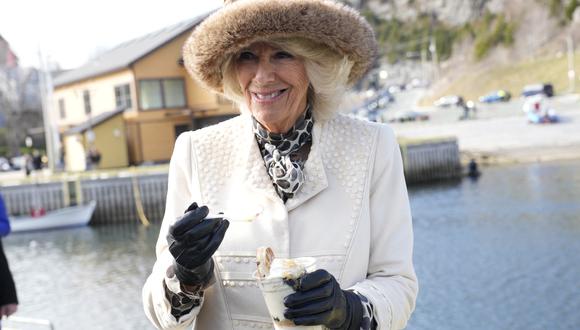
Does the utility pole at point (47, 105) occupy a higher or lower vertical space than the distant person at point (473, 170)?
higher

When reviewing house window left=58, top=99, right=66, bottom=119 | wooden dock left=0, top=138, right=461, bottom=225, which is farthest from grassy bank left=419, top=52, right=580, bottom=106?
wooden dock left=0, top=138, right=461, bottom=225

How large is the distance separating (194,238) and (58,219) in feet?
88.6

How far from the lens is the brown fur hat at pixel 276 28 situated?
2227mm

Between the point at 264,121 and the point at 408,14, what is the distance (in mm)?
137178

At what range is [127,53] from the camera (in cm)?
3731

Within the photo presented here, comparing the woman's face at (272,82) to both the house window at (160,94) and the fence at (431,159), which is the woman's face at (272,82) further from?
the house window at (160,94)

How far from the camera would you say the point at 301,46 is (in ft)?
7.51

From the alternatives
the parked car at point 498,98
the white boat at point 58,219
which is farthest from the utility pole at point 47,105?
the parked car at point 498,98

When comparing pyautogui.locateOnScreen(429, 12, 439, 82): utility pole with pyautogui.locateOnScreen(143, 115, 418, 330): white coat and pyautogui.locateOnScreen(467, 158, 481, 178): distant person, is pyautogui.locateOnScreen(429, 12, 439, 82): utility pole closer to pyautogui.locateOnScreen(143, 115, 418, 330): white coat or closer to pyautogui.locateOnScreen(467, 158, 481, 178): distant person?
pyautogui.locateOnScreen(467, 158, 481, 178): distant person

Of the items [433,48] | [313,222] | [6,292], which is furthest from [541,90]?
[313,222]

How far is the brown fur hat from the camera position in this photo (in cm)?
223

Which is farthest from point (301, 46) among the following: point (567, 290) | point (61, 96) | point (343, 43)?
point (61, 96)

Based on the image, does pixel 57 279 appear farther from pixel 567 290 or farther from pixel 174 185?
pixel 174 185

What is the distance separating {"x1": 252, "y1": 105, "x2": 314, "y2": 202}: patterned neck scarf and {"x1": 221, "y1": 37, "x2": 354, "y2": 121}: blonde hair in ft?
0.18
